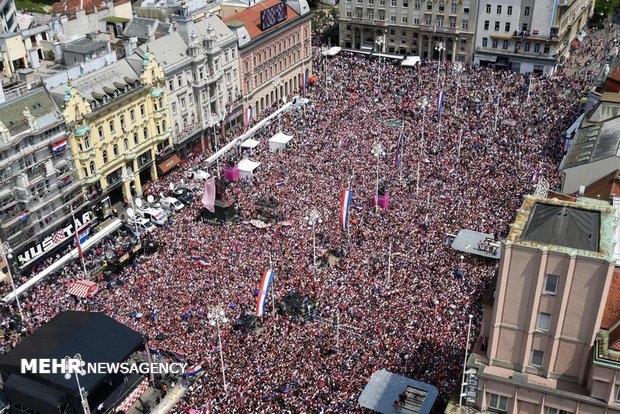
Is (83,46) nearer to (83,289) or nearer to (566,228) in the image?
(83,289)

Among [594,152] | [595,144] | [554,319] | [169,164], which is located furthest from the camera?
[169,164]

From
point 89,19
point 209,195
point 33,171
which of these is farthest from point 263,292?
point 89,19

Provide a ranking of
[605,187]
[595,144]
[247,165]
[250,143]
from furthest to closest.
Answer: [250,143]
[247,165]
[595,144]
[605,187]

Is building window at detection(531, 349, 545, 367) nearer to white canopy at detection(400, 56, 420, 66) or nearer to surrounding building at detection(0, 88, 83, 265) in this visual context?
surrounding building at detection(0, 88, 83, 265)

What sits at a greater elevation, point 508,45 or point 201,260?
point 508,45

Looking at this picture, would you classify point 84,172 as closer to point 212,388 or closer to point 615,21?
point 212,388

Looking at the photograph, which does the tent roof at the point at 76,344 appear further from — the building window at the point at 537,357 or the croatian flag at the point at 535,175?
the croatian flag at the point at 535,175

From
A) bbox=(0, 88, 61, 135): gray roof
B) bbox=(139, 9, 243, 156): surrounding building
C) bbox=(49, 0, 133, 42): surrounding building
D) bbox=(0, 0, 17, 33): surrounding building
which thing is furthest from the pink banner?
bbox=(0, 0, 17, 33): surrounding building
